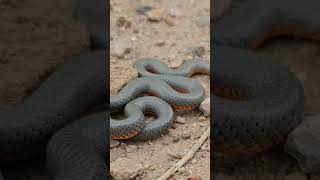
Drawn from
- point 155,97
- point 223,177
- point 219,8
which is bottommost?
point 223,177

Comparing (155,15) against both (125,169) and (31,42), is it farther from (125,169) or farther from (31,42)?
(125,169)

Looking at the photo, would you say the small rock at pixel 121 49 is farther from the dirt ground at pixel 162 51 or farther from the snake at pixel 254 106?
the snake at pixel 254 106

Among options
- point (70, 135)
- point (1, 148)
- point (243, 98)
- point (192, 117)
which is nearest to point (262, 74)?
point (243, 98)

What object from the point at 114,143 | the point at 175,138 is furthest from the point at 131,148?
the point at 175,138

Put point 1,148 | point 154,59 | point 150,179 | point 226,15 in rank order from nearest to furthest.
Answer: point 150,179
point 1,148
point 154,59
point 226,15

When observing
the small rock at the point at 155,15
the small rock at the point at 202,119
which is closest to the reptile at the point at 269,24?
the small rock at the point at 155,15

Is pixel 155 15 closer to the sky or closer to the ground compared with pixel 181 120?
closer to the sky

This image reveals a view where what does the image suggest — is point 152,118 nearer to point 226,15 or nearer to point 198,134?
point 198,134
